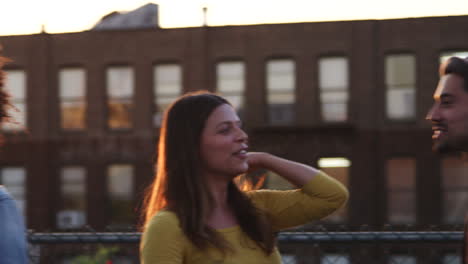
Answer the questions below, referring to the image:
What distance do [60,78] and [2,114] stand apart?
2271 centimetres

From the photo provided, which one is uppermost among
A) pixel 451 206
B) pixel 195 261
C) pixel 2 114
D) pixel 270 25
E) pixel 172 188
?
pixel 270 25

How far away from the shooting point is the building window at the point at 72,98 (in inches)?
976

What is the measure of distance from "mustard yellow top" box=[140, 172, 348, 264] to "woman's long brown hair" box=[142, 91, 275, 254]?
0.13ft

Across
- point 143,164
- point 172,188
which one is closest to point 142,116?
point 143,164

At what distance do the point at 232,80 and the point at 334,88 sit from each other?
10.3 ft

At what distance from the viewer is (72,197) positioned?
24812mm

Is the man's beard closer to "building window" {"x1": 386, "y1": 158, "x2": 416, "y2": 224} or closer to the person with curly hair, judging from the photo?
the person with curly hair

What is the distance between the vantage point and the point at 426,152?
2312 centimetres

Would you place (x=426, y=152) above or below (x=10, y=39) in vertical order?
below

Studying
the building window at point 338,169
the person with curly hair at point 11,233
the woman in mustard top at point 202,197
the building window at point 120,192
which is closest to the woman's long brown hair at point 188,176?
the woman in mustard top at point 202,197

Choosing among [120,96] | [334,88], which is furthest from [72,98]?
[334,88]

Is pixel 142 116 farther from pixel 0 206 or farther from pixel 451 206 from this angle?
pixel 0 206

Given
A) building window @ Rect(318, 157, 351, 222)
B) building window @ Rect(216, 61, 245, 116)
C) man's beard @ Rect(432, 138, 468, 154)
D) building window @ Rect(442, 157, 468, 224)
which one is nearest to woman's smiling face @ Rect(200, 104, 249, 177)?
man's beard @ Rect(432, 138, 468, 154)

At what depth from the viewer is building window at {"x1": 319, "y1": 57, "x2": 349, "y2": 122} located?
922 inches
